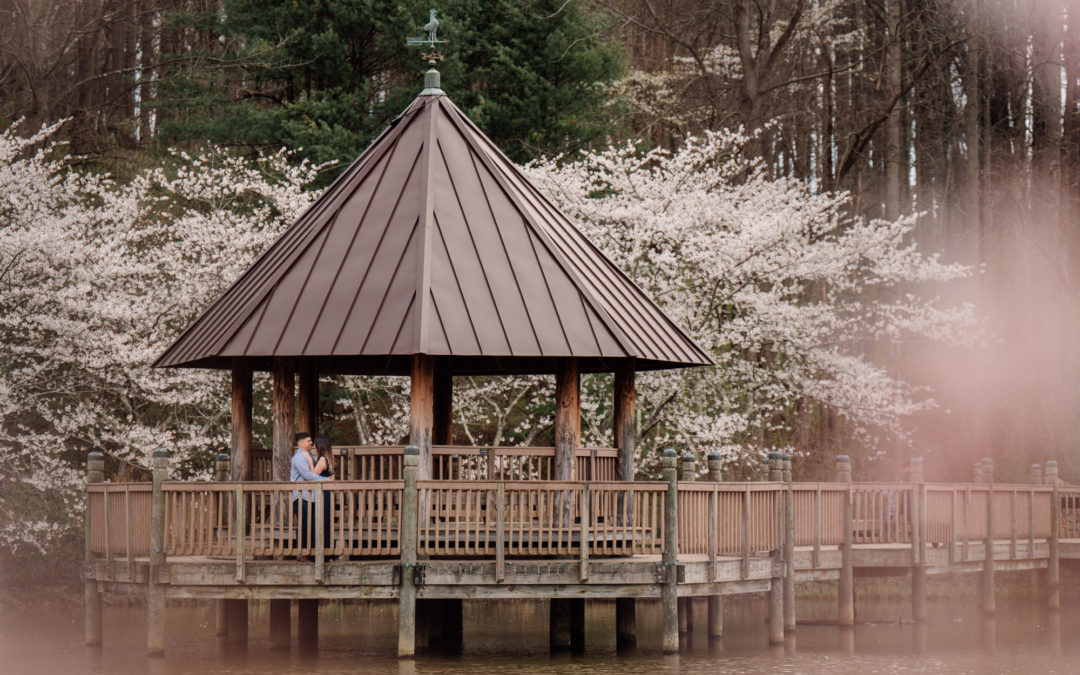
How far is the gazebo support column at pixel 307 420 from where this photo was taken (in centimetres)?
1992

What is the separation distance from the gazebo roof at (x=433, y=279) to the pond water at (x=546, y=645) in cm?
392

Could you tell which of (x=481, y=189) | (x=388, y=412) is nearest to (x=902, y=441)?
(x=388, y=412)

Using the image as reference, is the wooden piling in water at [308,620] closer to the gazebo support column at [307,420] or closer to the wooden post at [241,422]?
the gazebo support column at [307,420]

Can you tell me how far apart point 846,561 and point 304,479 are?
9576mm

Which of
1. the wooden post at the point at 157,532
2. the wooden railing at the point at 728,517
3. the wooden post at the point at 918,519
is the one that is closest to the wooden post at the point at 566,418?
the wooden railing at the point at 728,517

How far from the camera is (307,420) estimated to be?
788 inches

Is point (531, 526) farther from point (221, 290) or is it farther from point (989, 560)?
point (221, 290)

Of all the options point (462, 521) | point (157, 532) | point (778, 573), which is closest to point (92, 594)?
point (157, 532)

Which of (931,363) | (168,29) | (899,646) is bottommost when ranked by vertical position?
(899,646)

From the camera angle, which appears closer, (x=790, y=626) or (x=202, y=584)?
(x=202, y=584)

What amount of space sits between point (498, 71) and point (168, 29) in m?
10.1

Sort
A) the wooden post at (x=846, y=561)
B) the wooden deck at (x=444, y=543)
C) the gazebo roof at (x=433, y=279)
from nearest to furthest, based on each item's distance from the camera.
Answer: the wooden deck at (x=444, y=543), the gazebo roof at (x=433, y=279), the wooden post at (x=846, y=561)

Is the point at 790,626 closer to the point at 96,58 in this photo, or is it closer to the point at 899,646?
the point at 899,646

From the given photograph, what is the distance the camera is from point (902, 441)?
38.3m
